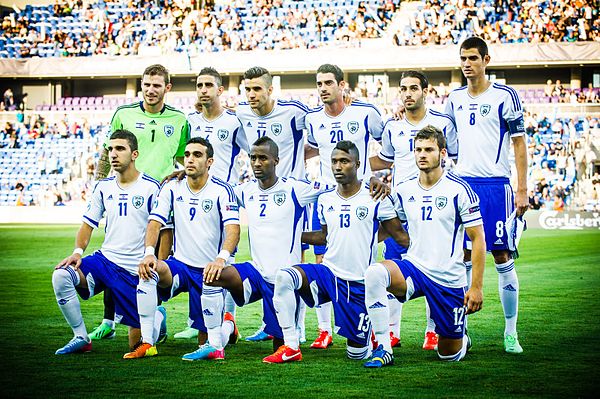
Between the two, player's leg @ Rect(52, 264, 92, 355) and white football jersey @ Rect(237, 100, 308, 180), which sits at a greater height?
white football jersey @ Rect(237, 100, 308, 180)

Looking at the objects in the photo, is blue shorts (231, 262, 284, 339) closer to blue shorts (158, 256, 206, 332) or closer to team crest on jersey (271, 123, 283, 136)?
blue shorts (158, 256, 206, 332)

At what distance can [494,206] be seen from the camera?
775 centimetres

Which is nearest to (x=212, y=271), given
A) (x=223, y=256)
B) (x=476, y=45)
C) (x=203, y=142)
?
(x=223, y=256)

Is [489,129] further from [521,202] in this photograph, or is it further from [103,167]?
[103,167]

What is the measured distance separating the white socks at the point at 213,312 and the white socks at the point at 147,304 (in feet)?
1.33

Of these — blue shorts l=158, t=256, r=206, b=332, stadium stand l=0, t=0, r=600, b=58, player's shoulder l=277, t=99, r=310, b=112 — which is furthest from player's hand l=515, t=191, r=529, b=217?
stadium stand l=0, t=0, r=600, b=58

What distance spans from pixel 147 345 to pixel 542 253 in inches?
531

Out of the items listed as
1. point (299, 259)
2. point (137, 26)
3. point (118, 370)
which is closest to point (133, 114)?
point (299, 259)

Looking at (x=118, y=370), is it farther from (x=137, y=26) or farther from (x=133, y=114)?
(x=137, y=26)

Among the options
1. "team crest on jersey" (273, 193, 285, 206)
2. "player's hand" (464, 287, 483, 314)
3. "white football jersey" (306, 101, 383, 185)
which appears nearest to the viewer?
"player's hand" (464, 287, 483, 314)

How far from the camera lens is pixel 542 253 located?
19.0m

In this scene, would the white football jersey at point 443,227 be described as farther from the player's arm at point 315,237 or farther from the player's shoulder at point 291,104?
the player's shoulder at point 291,104

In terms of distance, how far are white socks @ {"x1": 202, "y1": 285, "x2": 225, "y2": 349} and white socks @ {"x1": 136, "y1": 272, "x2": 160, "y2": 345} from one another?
0.41 metres

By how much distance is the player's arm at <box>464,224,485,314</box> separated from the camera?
667cm
